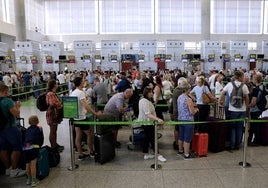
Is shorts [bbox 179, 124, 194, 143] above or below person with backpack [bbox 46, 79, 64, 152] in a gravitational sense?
below

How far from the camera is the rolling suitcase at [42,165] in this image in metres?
4.41

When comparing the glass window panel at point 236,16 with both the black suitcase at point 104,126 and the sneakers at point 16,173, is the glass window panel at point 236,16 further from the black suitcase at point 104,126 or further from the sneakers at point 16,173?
the sneakers at point 16,173

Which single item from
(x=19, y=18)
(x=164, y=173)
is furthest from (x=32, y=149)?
(x=19, y=18)

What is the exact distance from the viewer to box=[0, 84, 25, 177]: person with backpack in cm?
419

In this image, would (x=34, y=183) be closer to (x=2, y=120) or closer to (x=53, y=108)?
(x=2, y=120)

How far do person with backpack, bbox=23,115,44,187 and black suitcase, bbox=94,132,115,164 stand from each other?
1120mm

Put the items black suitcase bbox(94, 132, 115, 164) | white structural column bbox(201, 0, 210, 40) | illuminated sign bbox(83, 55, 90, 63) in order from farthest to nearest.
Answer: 1. white structural column bbox(201, 0, 210, 40)
2. illuminated sign bbox(83, 55, 90, 63)
3. black suitcase bbox(94, 132, 115, 164)

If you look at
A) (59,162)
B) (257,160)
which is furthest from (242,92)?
(59,162)

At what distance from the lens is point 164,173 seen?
4.62m

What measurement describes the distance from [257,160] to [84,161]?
341 cm

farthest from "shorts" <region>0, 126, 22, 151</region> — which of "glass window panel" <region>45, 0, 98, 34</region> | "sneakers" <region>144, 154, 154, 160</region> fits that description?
"glass window panel" <region>45, 0, 98, 34</region>

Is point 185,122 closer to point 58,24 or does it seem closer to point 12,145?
point 12,145

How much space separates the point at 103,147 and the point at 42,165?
45.2 inches

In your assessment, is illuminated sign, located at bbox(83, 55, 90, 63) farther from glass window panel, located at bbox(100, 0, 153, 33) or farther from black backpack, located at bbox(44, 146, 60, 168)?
glass window panel, located at bbox(100, 0, 153, 33)
